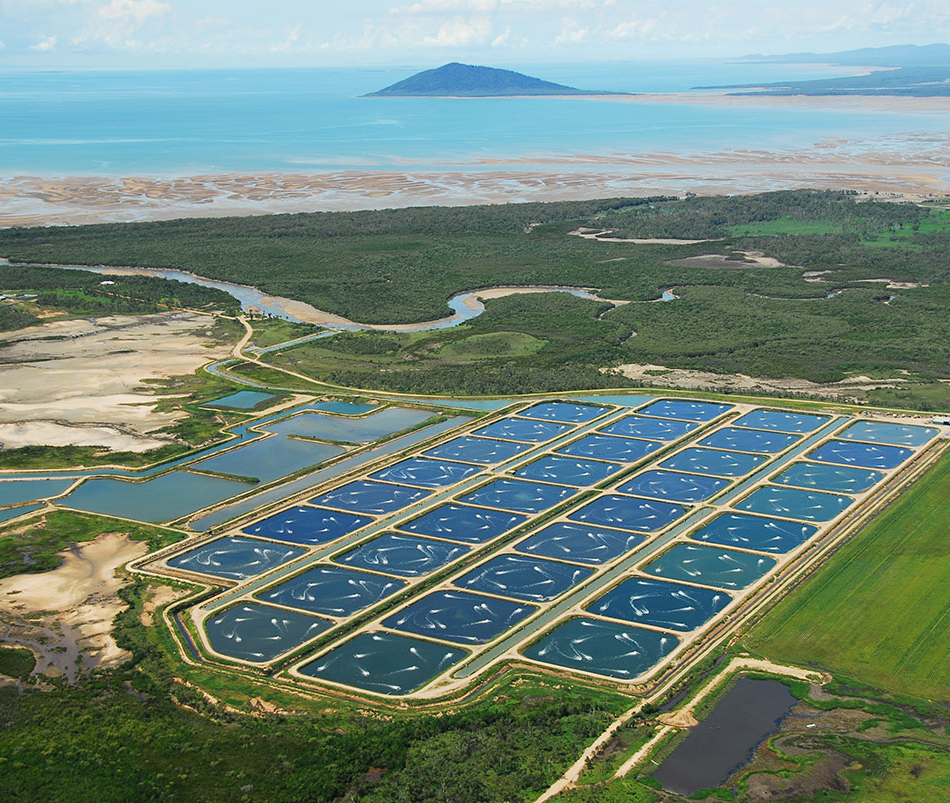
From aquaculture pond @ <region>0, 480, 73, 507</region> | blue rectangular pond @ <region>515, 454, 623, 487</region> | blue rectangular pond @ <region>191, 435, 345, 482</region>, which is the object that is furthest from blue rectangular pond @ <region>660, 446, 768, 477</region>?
aquaculture pond @ <region>0, 480, 73, 507</region>

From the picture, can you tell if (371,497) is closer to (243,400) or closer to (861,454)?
(243,400)

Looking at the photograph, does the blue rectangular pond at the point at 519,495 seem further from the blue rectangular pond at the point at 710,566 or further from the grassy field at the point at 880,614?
the grassy field at the point at 880,614

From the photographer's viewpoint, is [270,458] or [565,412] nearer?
[270,458]

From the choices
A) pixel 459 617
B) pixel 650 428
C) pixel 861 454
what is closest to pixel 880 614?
pixel 459 617

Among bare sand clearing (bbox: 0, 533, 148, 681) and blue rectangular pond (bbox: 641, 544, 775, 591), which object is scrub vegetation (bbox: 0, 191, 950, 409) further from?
bare sand clearing (bbox: 0, 533, 148, 681)

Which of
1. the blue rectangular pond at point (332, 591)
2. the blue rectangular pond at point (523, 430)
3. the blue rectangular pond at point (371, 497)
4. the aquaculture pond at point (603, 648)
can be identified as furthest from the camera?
the blue rectangular pond at point (523, 430)

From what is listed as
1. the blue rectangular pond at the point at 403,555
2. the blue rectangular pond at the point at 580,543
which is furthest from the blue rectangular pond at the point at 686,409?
the blue rectangular pond at the point at 403,555
